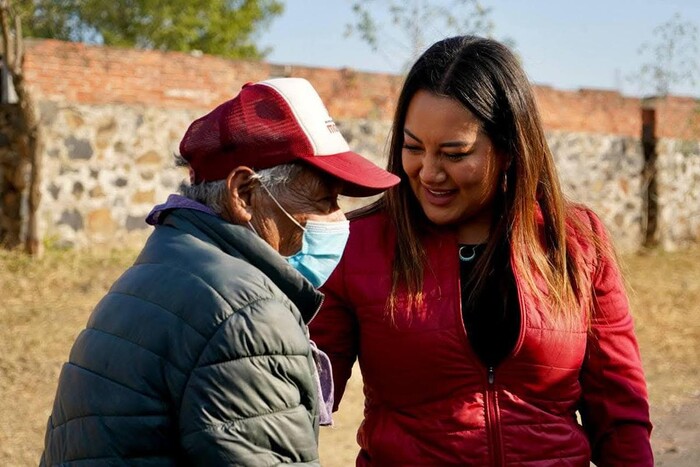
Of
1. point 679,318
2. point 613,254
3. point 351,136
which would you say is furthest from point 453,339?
point 351,136

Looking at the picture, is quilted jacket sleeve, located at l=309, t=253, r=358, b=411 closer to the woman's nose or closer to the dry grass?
the woman's nose

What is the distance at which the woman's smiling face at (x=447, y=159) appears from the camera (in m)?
2.59

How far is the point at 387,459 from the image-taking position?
2.52m

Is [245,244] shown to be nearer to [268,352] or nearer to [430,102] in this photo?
[268,352]

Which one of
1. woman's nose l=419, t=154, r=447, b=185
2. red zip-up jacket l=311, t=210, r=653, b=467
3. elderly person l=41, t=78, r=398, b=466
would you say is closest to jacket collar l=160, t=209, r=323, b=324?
elderly person l=41, t=78, r=398, b=466

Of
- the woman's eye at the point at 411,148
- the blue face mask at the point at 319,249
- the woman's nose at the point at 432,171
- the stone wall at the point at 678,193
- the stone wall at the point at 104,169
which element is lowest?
the stone wall at the point at 678,193

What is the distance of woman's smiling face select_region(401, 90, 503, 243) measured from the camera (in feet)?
8.50

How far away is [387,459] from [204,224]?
911mm

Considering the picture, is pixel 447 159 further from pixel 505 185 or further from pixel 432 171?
pixel 505 185

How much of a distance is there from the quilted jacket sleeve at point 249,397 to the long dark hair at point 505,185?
31.6 inches

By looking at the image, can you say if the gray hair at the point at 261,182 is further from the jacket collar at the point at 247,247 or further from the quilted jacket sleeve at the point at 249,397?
the quilted jacket sleeve at the point at 249,397

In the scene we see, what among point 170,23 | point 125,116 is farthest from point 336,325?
point 170,23

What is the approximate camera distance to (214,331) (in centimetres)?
171

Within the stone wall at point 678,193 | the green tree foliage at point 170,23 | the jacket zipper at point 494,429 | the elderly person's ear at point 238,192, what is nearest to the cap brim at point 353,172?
the elderly person's ear at point 238,192
